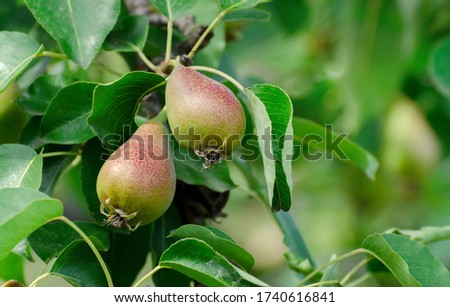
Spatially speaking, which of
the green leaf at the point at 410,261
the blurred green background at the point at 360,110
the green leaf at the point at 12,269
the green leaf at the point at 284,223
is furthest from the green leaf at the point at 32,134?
the blurred green background at the point at 360,110

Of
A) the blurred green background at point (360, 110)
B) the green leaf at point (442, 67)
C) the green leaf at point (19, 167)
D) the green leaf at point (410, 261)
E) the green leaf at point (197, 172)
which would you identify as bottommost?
the blurred green background at point (360, 110)

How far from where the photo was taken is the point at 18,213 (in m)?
0.75

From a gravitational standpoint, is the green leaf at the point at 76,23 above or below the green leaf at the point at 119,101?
above

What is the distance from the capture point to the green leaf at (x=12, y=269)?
1.16 metres

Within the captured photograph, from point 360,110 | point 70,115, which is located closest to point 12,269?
point 70,115

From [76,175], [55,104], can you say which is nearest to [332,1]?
[76,175]

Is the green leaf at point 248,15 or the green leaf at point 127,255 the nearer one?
the green leaf at point 127,255

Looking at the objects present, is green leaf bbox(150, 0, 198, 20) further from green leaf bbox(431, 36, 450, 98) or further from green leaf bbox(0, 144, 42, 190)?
green leaf bbox(431, 36, 450, 98)

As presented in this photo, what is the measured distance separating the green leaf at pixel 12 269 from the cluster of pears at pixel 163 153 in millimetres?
360

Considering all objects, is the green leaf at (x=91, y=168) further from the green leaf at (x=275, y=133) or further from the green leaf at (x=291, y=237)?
the green leaf at (x=291, y=237)

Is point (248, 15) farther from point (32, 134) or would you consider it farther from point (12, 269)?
point (12, 269)

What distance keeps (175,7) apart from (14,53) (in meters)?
0.22

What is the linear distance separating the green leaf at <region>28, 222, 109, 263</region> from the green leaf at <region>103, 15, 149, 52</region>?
25 centimetres

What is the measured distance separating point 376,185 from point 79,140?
1.36 meters
